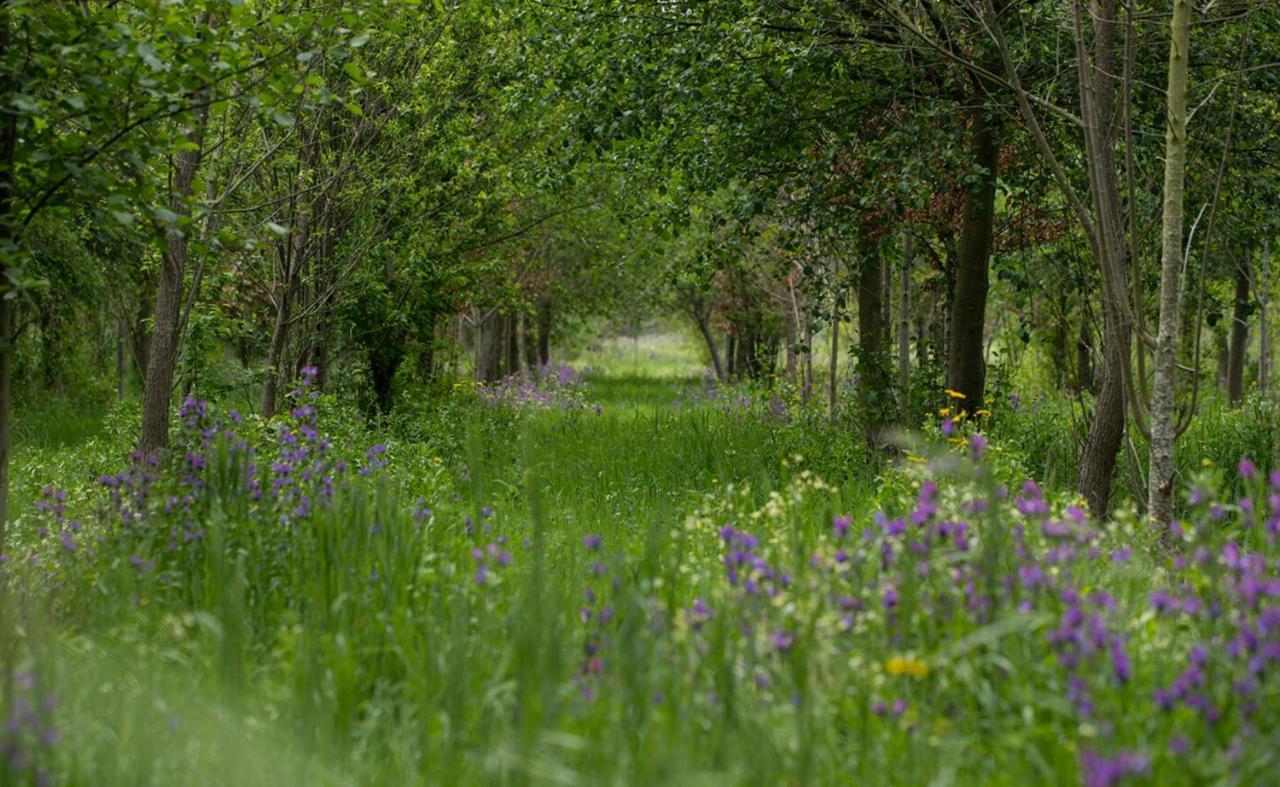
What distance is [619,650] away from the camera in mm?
3305

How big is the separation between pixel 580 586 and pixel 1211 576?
2.39m

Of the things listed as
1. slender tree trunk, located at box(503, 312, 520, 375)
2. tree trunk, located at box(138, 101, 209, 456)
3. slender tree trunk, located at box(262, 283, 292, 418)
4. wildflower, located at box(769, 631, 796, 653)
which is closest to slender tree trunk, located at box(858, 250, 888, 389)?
tree trunk, located at box(138, 101, 209, 456)

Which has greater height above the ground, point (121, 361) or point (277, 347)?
point (277, 347)

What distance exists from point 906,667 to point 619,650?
856 millimetres

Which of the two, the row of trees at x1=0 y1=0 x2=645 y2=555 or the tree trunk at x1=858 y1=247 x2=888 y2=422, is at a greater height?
the row of trees at x1=0 y1=0 x2=645 y2=555

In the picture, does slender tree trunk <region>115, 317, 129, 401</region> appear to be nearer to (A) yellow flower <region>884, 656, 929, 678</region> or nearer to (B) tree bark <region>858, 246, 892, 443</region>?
(B) tree bark <region>858, 246, 892, 443</region>

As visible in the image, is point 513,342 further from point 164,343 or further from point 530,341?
point 164,343

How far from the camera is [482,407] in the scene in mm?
14031

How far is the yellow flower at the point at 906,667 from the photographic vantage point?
3.06 m

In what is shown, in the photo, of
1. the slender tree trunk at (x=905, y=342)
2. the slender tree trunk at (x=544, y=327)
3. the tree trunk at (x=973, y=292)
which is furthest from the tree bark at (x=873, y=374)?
the slender tree trunk at (x=544, y=327)

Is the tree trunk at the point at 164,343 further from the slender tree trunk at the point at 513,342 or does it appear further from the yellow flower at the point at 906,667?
the slender tree trunk at the point at 513,342

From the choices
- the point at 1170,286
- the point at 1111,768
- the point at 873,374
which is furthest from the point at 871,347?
the point at 1111,768

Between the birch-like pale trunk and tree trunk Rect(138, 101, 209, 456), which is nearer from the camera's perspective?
the birch-like pale trunk

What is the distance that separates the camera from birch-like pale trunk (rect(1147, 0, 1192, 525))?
512cm
